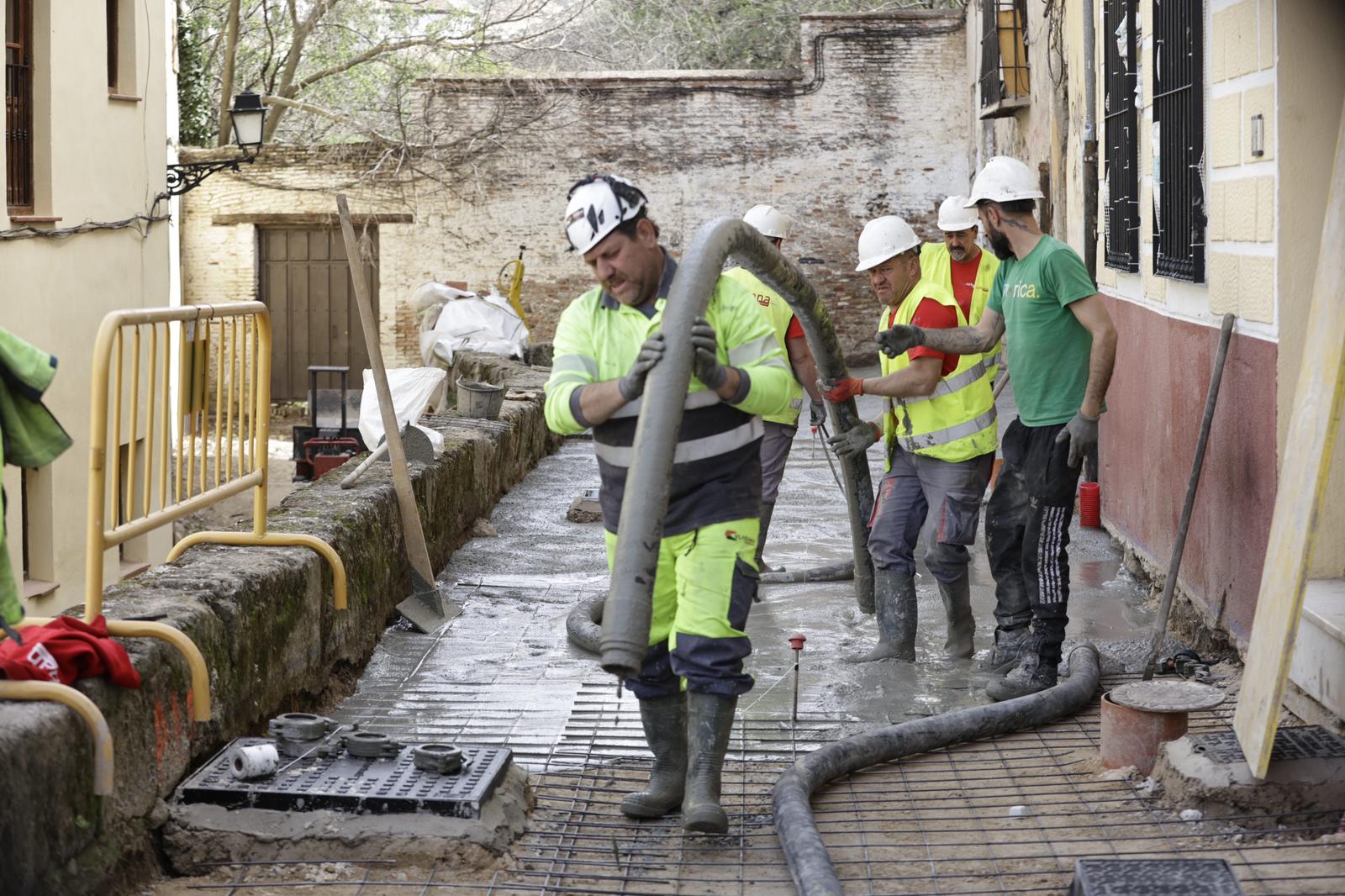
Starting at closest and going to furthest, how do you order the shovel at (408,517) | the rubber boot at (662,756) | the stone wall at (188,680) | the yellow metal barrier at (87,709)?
1. the stone wall at (188,680)
2. the yellow metal barrier at (87,709)
3. the rubber boot at (662,756)
4. the shovel at (408,517)

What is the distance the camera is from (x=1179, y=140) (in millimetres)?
6582

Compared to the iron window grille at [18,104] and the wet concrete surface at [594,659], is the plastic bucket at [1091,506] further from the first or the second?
the iron window grille at [18,104]

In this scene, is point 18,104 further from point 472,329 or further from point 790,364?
point 790,364

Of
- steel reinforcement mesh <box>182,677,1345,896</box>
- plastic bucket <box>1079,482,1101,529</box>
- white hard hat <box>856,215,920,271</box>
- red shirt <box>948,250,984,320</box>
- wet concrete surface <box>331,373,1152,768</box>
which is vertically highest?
white hard hat <box>856,215,920,271</box>

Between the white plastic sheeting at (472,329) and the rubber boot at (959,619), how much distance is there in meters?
12.3

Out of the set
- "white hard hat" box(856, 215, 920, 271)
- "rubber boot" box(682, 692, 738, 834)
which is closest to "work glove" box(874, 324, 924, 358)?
"white hard hat" box(856, 215, 920, 271)

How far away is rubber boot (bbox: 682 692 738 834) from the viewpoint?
13.4ft

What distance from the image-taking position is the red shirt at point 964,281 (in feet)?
21.3

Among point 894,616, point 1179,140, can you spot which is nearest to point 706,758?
point 894,616

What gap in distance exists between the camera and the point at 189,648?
164 inches

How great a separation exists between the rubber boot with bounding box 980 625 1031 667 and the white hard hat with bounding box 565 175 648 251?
2.73 meters

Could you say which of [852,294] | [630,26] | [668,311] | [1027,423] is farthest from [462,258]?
[668,311]

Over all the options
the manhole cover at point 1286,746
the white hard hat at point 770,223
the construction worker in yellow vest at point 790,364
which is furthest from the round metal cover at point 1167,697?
the white hard hat at point 770,223

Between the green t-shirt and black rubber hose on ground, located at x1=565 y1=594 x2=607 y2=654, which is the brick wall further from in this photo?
the green t-shirt
